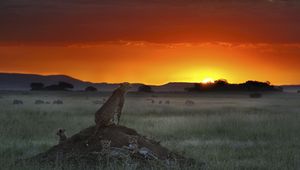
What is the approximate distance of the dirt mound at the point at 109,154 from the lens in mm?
12648

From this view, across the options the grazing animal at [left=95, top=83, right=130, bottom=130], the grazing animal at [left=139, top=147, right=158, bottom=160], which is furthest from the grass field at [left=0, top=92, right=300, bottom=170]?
the grazing animal at [left=95, top=83, right=130, bottom=130]

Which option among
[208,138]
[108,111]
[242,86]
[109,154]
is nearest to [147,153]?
[109,154]

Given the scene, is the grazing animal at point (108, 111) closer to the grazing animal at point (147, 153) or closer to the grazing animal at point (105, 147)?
the grazing animal at point (105, 147)

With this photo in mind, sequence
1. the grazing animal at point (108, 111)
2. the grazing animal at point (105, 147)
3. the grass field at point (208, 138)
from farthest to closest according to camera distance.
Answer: the grass field at point (208, 138) < the grazing animal at point (108, 111) < the grazing animal at point (105, 147)

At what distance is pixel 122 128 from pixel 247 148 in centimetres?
615

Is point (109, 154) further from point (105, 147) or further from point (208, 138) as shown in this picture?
point (208, 138)

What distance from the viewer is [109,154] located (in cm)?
1279

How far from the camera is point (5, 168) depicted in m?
12.3

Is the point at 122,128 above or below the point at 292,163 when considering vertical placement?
above

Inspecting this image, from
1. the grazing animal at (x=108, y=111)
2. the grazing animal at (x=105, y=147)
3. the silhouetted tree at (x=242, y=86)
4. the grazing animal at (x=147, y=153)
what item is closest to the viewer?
the grazing animal at (x=105, y=147)

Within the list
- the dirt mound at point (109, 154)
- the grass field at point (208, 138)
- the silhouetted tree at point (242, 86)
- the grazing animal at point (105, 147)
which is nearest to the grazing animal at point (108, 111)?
the dirt mound at point (109, 154)

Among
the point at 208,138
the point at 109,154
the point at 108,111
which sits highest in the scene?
the point at 108,111

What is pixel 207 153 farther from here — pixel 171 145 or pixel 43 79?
pixel 43 79

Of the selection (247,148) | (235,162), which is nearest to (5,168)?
(235,162)
